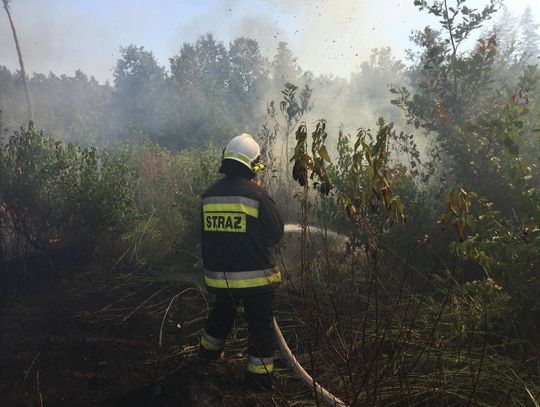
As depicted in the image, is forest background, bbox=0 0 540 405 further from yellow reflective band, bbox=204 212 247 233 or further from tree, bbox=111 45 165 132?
tree, bbox=111 45 165 132

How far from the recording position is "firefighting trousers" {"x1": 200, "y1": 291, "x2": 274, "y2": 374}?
2979 millimetres

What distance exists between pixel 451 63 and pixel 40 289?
19.4 ft

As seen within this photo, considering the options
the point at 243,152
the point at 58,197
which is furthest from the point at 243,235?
the point at 58,197

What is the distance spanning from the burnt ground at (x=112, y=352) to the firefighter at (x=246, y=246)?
370 millimetres

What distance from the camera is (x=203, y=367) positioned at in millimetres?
3258

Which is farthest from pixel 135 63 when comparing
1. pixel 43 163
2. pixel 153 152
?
pixel 43 163

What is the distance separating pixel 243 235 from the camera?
305 centimetres

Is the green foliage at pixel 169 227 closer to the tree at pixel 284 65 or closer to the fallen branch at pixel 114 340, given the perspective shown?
the fallen branch at pixel 114 340

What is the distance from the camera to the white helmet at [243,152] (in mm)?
3195

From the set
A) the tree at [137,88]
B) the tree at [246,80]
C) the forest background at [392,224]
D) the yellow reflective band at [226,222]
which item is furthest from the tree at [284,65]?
the yellow reflective band at [226,222]

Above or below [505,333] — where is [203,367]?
below

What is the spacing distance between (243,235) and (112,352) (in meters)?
1.70

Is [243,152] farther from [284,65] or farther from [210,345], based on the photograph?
[284,65]

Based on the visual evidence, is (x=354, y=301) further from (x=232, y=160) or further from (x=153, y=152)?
(x=153, y=152)
